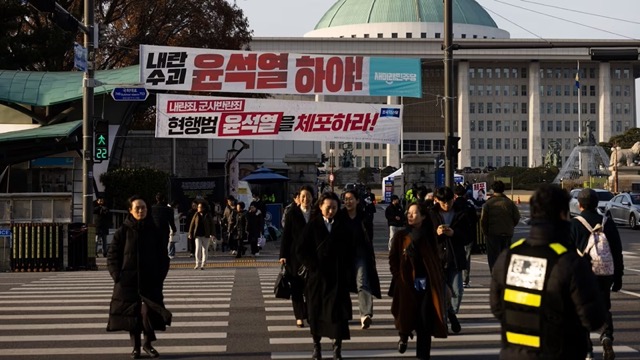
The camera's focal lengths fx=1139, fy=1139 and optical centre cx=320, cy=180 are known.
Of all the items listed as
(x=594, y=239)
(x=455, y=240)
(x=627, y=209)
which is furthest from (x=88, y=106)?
(x=627, y=209)

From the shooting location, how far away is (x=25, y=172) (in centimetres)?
3412

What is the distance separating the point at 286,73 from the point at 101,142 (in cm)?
590

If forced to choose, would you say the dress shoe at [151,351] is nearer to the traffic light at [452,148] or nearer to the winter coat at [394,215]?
the traffic light at [452,148]

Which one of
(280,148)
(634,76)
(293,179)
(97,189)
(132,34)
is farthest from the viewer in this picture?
(634,76)

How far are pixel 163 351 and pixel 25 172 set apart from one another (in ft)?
77.2

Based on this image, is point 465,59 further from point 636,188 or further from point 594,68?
point 636,188

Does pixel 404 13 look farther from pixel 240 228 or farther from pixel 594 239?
pixel 594 239

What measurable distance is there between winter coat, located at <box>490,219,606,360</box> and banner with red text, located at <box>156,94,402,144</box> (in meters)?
22.7

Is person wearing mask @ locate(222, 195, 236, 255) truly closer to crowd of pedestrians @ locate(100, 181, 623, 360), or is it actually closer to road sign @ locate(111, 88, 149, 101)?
road sign @ locate(111, 88, 149, 101)

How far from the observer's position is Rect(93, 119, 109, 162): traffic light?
2547 cm

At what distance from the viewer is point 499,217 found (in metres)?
16.5

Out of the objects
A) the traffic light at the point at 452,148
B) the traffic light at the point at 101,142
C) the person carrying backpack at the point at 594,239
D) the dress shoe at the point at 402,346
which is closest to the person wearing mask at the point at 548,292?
the person carrying backpack at the point at 594,239

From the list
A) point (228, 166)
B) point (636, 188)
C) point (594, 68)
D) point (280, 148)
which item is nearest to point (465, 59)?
point (594, 68)

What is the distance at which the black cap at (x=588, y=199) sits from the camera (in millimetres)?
10938
